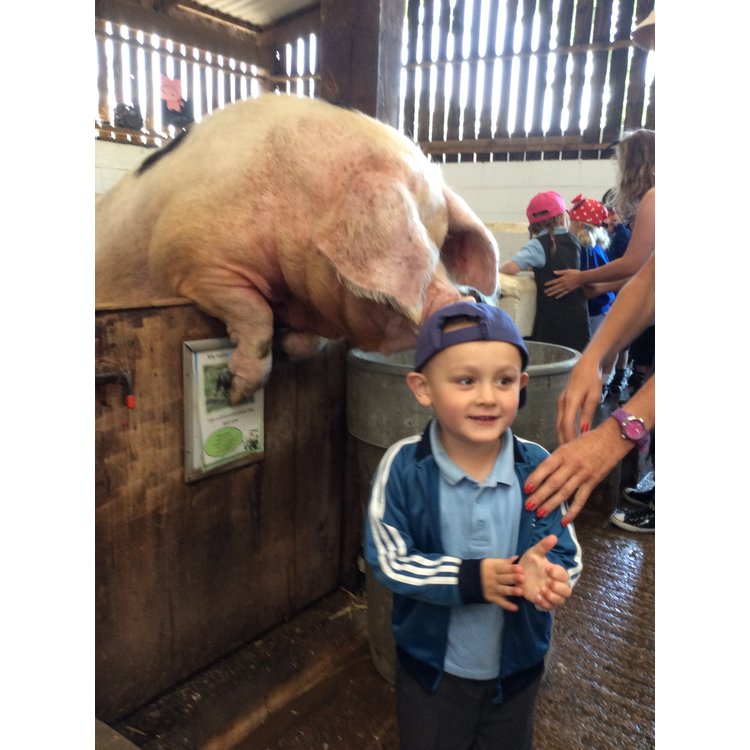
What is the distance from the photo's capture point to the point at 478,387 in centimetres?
117

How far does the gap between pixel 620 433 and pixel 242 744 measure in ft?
4.51

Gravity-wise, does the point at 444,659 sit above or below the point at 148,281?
below

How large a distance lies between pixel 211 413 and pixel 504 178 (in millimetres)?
6425

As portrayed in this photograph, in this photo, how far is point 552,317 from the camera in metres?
3.76

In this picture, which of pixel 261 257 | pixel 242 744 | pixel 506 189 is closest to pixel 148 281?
pixel 261 257

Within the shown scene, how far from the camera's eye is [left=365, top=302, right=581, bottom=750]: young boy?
3.84 feet

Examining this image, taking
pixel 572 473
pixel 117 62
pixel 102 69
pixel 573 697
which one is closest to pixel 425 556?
pixel 572 473

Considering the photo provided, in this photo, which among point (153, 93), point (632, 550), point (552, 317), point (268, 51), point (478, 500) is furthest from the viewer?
point (268, 51)

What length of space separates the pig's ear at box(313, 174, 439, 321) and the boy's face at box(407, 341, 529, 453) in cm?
57

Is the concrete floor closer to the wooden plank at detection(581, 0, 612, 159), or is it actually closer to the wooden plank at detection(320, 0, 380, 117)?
the wooden plank at detection(320, 0, 380, 117)

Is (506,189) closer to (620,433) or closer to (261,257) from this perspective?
(261,257)

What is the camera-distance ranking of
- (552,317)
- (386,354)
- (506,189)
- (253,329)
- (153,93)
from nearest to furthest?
(253,329)
(386,354)
(552,317)
(506,189)
(153,93)

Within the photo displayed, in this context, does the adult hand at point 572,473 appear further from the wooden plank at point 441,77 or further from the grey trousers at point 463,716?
the wooden plank at point 441,77

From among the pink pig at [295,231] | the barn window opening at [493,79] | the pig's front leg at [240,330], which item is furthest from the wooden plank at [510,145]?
the pig's front leg at [240,330]
